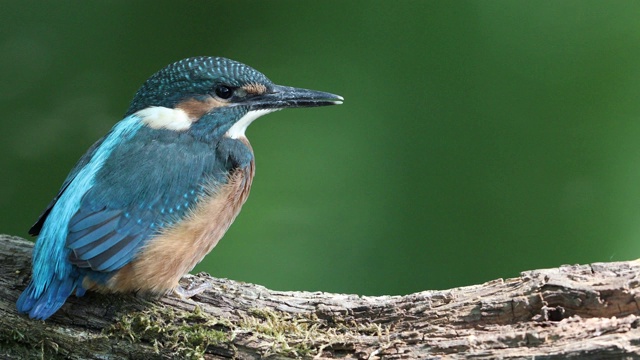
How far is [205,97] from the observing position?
98.6 inches

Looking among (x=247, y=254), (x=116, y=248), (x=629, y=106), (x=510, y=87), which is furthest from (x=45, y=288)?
(x=629, y=106)

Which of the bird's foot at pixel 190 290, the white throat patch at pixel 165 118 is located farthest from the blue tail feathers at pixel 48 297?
the white throat patch at pixel 165 118

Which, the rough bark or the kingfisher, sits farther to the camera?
the kingfisher

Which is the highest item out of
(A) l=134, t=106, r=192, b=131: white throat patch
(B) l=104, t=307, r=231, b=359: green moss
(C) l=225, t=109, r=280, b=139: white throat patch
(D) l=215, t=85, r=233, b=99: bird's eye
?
(D) l=215, t=85, r=233, b=99: bird's eye

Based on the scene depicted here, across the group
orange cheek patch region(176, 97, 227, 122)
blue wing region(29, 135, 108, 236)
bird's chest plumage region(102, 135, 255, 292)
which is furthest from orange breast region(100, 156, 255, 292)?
blue wing region(29, 135, 108, 236)

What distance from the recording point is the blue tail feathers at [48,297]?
2035 mm

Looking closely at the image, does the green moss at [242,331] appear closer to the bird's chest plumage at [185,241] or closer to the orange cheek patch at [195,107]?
the bird's chest plumage at [185,241]

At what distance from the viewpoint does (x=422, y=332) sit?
2.01 metres

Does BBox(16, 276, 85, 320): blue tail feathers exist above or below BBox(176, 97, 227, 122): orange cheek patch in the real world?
below

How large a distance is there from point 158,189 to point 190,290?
31 centimetres

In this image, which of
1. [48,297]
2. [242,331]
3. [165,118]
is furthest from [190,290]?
[165,118]

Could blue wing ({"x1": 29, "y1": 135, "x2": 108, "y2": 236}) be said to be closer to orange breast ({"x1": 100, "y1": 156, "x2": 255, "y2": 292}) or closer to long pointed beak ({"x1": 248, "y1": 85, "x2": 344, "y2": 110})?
orange breast ({"x1": 100, "y1": 156, "x2": 255, "y2": 292})

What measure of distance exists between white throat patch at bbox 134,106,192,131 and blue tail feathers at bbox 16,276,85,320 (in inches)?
22.4

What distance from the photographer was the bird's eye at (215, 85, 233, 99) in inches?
99.0
